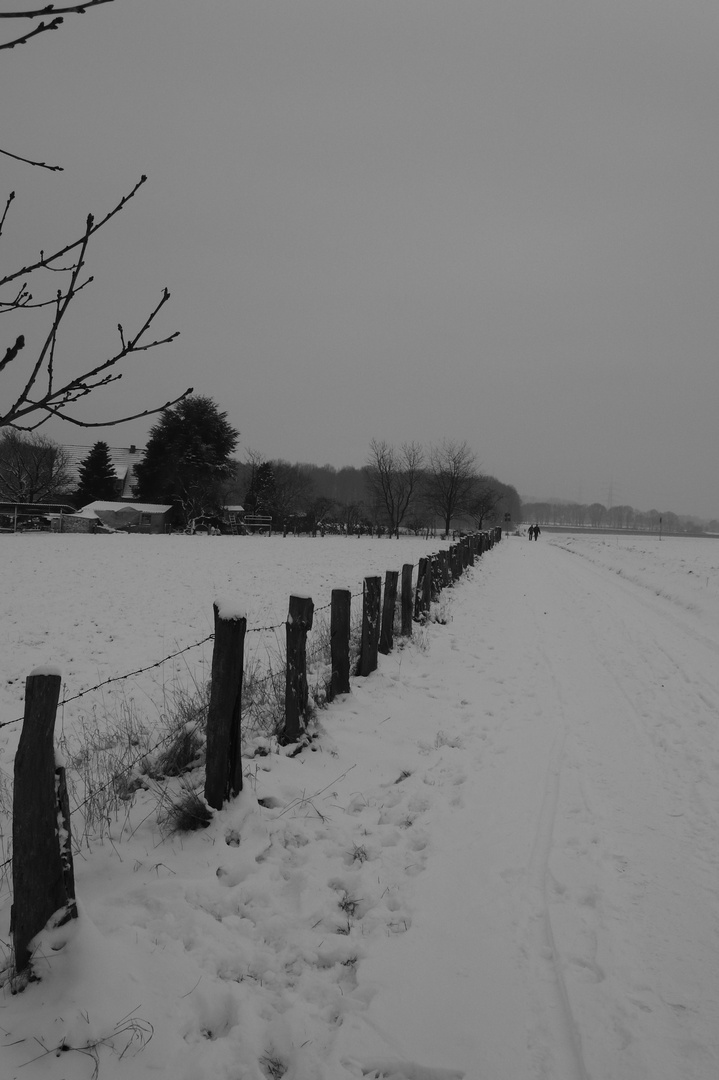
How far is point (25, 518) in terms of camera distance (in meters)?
32.7

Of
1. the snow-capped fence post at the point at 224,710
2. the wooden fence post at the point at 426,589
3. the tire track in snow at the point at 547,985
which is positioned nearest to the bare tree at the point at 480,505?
the wooden fence post at the point at 426,589

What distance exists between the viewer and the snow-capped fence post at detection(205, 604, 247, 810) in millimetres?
3570

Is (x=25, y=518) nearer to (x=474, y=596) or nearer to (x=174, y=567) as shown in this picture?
(x=174, y=567)

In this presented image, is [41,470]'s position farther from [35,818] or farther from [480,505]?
A: [35,818]

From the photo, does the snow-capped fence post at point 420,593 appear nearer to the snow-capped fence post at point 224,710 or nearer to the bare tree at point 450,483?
the snow-capped fence post at point 224,710

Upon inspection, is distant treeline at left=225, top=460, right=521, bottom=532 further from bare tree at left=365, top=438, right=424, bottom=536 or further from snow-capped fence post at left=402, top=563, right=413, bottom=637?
snow-capped fence post at left=402, top=563, right=413, bottom=637

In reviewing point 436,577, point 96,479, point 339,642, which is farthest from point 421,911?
point 96,479

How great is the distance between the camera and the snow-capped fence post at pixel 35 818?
2354mm

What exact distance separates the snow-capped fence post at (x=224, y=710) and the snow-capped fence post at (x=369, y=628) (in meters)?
3.08

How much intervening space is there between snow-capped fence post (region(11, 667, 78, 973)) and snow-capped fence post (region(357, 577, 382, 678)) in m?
4.43

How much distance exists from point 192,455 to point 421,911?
155 feet

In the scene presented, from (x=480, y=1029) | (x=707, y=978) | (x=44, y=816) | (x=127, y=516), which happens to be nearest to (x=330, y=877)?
(x=480, y=1029)

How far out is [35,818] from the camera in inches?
93.5

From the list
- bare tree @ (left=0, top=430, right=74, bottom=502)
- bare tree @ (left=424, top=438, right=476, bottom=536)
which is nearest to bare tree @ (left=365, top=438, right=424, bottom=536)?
bare tree @ (left=424, top=438, right=476, bottom=536)
